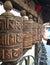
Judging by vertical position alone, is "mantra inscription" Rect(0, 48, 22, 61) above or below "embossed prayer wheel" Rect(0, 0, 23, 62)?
below

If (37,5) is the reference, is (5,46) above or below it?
below

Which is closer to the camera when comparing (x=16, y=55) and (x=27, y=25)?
(x=16, y=55)

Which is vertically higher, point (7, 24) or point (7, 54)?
point (7, 24)

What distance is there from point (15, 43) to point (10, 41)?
0.03 m

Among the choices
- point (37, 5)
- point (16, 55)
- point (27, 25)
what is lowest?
point (16, 55)

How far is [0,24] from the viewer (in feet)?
1.85

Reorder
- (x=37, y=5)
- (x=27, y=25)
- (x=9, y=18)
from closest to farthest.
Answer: (x=9, y=18), (x=27, y=25), (x=37, y=5)

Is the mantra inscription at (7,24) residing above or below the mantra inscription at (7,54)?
above

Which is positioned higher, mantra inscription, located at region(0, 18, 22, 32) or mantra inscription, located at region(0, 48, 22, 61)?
mantra inscription, located at region(0, 18, 22, 32)

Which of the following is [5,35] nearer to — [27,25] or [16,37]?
[16,37]

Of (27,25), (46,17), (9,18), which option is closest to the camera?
(9,18)

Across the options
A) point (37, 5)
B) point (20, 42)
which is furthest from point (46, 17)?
point (20, 42)

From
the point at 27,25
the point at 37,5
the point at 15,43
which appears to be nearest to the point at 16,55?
the point at 15,43

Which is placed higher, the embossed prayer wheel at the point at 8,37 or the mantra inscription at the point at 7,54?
the embossed prayer wheel at the point at 8,37
